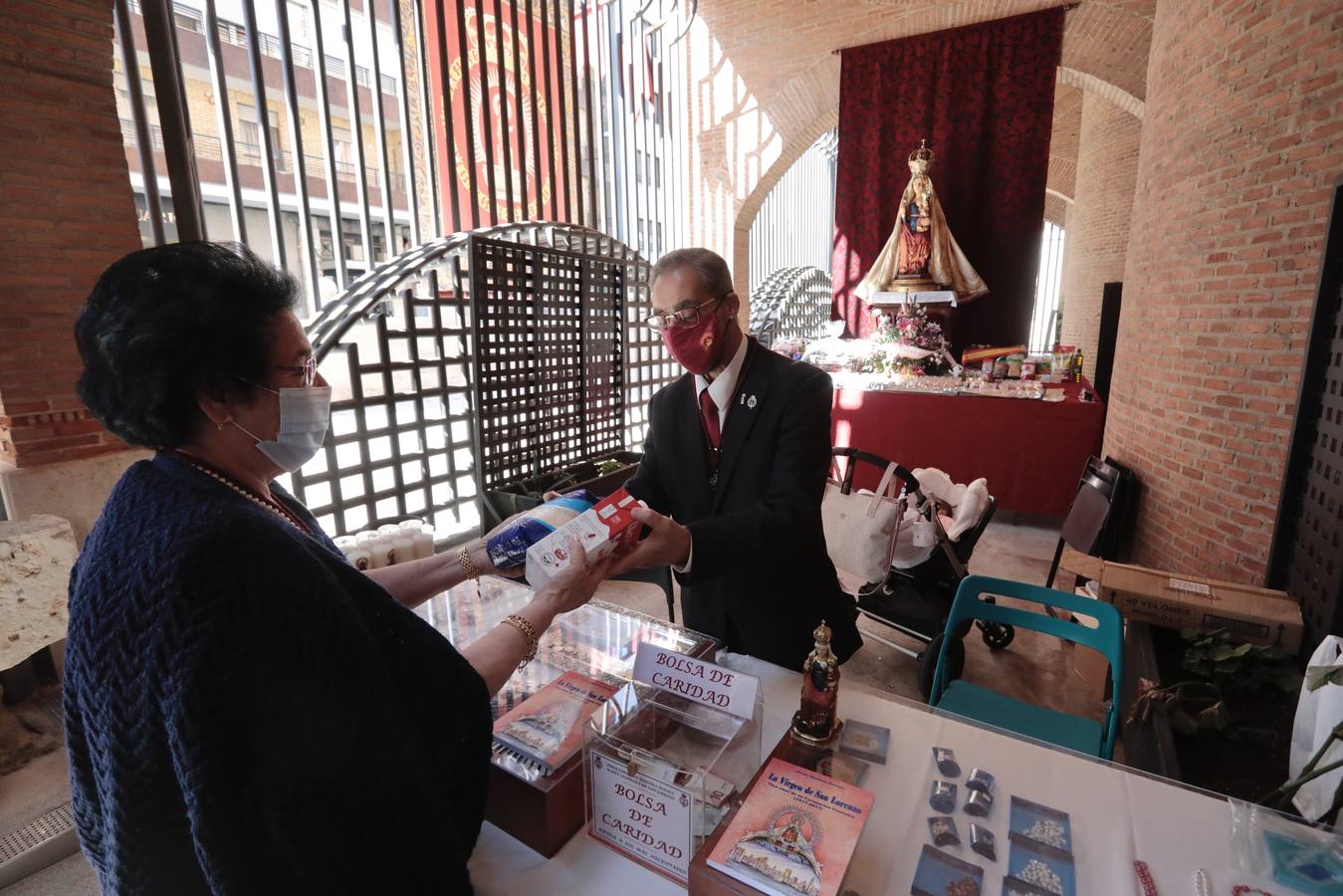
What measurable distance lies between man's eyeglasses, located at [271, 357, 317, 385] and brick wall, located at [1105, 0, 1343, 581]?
12.6 feet

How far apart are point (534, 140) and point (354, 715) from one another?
6534 millimetres

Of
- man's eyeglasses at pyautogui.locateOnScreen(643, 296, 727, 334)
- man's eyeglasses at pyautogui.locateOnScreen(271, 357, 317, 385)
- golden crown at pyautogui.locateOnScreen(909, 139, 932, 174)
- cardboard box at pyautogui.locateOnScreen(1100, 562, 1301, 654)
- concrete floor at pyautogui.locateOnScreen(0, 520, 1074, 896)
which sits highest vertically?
golden crown at pyautogui.locateOnScreen(909, 139, 932, 174)

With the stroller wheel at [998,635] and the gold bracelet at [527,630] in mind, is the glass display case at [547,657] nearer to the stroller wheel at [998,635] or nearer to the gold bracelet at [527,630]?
the gold bracelet at [527,630]

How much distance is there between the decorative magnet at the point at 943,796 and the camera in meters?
1.02

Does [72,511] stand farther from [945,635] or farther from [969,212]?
[969,212]

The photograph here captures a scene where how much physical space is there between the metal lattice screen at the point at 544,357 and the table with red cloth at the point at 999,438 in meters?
1.95

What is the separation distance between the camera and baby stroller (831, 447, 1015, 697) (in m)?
2.73

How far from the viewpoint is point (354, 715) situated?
0.74 metres

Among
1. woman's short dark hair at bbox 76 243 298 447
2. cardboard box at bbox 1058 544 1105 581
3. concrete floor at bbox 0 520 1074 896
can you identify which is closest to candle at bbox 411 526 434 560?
concrete floor at bbox 0 520 1074 896

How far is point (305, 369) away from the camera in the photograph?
3.36ft

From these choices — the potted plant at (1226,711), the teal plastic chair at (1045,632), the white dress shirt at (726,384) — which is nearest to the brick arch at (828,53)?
the potted plant at (1226,711)

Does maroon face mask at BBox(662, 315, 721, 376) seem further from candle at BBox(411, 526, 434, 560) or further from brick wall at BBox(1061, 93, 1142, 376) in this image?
brick wall at BBox(1061, 93, 1142, 376)

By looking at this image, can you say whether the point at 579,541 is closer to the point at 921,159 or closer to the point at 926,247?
the point at 926,247

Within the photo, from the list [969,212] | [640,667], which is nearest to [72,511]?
[640,667]
